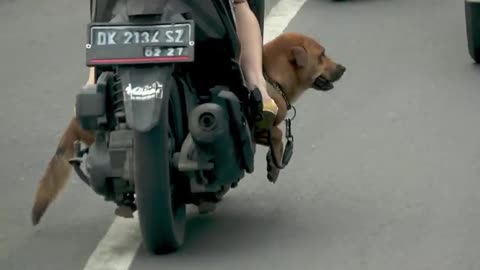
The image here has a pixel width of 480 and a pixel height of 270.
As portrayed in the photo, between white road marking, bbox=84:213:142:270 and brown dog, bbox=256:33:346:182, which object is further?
brown dog, bbox=256:33:346:182

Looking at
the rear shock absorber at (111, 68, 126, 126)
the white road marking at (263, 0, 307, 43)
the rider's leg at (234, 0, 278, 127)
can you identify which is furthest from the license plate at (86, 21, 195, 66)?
the white road marking at (263, 0, 307, 43)

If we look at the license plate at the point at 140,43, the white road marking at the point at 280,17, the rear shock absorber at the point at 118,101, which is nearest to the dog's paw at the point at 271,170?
the rear shock absorber at the point at 118,101

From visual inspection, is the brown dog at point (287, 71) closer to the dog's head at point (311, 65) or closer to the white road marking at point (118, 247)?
the dog's head at point (311, 65)

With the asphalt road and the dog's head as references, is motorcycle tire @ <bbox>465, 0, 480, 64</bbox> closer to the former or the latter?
Result: the asphalt road

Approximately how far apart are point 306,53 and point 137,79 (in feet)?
5.69

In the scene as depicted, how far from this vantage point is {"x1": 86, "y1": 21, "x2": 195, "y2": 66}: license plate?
6.20 m

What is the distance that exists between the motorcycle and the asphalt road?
0.39m

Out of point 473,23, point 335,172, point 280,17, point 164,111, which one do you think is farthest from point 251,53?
point 280,17

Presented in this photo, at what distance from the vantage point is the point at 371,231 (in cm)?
716

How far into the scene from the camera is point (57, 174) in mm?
7098

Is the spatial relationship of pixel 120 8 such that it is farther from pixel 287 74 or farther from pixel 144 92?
pixel 287 74

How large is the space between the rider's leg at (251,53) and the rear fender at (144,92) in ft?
2.82

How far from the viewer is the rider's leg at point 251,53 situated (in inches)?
278

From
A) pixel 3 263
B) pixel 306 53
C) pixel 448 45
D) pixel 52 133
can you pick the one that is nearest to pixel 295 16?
pixel 448 45
